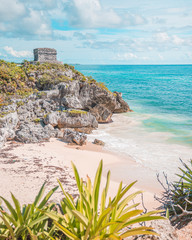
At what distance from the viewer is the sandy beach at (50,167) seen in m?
7.31

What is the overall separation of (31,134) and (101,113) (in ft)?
24.9

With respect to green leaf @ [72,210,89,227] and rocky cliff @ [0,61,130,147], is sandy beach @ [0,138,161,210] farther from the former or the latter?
green leaf @ [72,210,89,227]

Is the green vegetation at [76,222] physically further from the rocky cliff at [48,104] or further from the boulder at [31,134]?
the boulder at [31,134]

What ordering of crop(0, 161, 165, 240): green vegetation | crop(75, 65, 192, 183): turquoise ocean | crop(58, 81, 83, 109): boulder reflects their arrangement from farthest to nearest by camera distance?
crop(58, 81, 83, 109): boulder → crop(75, 65, 192, 183): turquoise ocean → crop(0, 161, 165, 240): green vegetation

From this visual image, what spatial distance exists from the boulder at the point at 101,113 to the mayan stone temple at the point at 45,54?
31.6 ft

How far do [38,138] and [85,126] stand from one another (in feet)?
13.6

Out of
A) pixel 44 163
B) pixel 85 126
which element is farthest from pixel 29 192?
pixel 85 126

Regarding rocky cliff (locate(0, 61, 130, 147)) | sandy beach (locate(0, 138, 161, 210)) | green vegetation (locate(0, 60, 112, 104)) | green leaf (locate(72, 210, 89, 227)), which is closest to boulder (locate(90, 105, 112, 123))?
rocky cliff (locate(0, 61, 130, 147))

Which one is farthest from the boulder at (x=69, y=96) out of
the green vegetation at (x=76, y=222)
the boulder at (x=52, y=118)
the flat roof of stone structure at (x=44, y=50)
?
the green vegetation at (x=76, y=222)

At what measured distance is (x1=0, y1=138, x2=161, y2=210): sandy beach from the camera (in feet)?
24.0

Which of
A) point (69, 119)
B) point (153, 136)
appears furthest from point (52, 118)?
point (153, 136)

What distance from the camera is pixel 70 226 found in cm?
281

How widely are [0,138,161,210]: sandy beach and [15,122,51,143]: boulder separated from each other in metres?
0.43

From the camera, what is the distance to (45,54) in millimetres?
26062
